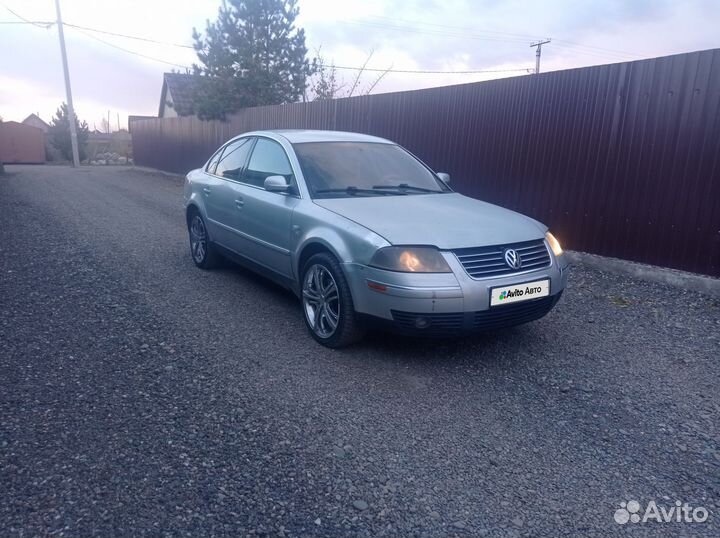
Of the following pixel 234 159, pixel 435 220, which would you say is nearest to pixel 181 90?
pixel 234 159

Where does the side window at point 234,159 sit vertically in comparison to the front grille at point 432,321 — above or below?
above

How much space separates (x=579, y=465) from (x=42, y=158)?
4234 centimetres

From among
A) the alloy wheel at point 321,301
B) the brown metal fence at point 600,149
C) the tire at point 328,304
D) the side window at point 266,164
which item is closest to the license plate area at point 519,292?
the tire at point 328,304

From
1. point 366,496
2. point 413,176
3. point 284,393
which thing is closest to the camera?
point 366,496

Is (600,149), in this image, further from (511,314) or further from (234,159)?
(234,159)

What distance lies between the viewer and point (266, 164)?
5578 mm

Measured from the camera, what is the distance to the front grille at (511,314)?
153 inches

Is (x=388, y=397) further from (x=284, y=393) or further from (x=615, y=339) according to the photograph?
(x=615, y=339)

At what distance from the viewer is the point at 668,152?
639cm

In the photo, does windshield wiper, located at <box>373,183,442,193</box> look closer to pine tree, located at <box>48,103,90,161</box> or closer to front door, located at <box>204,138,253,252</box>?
front door, located at <box>204,138,253,252</box>

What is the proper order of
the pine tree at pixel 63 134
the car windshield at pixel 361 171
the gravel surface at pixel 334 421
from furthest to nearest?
the pine tree at pixel 63 134 < the car windshield at pixel 361 171 < the gravel surface at pixel 334 421

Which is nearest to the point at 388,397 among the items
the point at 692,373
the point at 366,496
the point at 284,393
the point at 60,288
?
the point at 284,393

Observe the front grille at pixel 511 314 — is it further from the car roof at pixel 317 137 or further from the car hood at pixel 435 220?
the car roof at pixel 317 137

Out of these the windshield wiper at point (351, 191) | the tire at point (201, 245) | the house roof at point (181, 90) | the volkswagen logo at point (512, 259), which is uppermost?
the house roof at point (181, 90)
